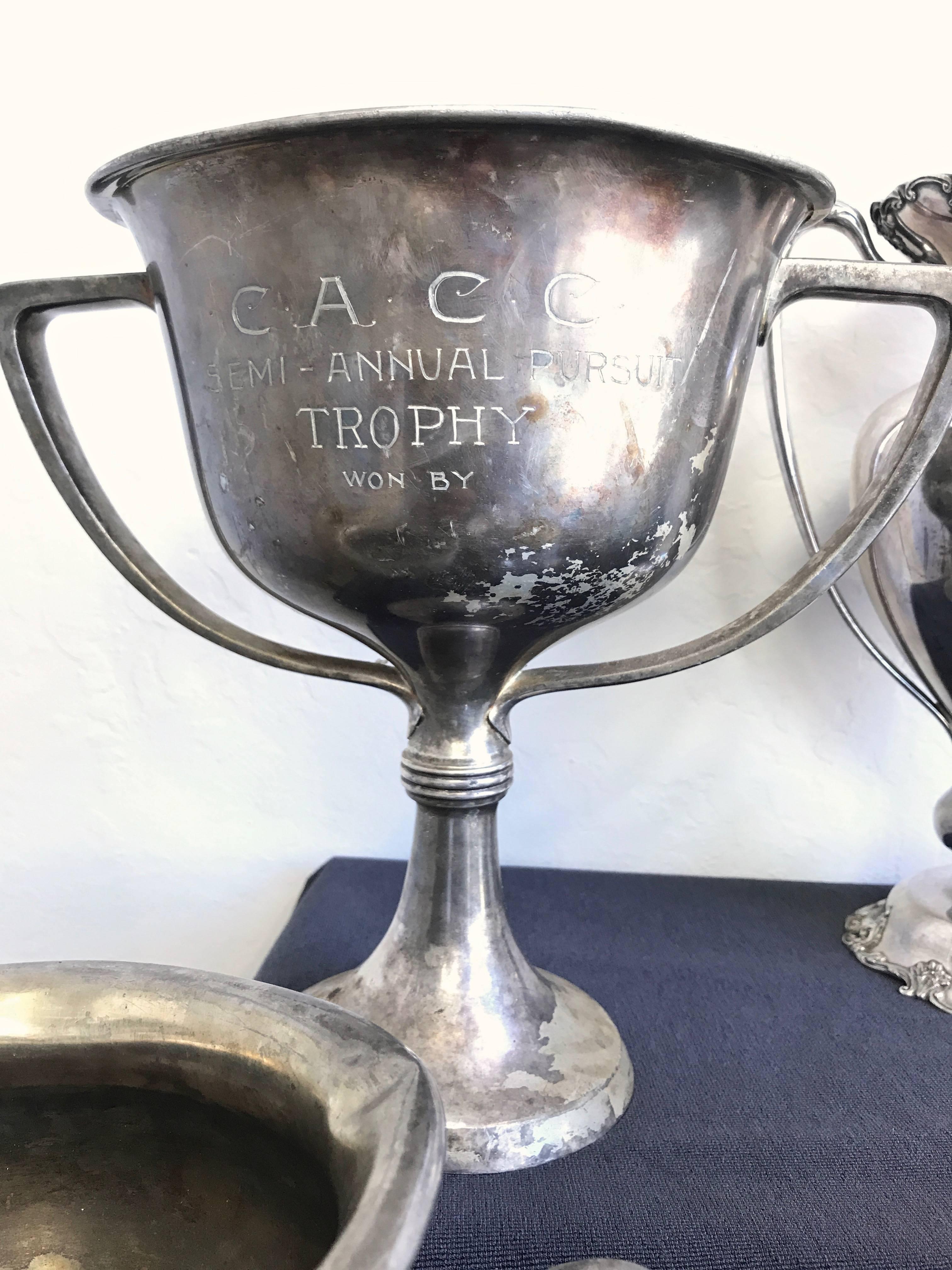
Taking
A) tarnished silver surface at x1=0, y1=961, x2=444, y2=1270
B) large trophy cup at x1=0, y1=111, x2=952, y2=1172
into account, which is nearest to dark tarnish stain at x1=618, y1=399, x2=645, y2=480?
large trophy cup at x1=0, y1=111, x2=952, y2=1172

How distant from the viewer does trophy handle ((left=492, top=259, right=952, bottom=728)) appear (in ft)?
1.65

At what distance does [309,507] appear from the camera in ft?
1.54

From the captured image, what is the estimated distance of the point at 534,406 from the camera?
0.44 metres

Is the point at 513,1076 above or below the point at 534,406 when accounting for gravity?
below

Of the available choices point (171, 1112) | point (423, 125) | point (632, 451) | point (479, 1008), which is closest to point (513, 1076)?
point (479, 1008)

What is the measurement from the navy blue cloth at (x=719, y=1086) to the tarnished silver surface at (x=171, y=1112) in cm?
14

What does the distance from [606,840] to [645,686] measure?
0.16m

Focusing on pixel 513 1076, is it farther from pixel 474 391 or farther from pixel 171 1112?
pixel 474 391

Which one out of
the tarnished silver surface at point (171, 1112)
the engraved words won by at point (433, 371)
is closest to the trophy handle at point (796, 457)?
the engraved words won by at point (433, 371)

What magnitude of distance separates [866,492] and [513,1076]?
1.31 feet

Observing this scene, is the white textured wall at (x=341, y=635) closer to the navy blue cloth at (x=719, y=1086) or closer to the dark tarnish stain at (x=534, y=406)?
the navy blue cloth at (x=719, y=1086)

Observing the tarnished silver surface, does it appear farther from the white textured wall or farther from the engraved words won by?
the white textured wall

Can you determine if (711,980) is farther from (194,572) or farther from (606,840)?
(194,572)

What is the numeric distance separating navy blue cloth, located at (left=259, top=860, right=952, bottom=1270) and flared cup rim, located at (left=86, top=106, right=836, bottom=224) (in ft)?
1.64
